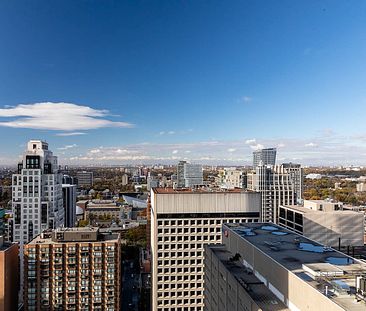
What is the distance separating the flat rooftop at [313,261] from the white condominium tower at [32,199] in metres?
31.5

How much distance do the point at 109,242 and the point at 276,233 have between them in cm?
1437

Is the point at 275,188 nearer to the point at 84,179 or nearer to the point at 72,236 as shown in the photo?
the point at 72,236

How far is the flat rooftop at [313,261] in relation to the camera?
1134 centimetres

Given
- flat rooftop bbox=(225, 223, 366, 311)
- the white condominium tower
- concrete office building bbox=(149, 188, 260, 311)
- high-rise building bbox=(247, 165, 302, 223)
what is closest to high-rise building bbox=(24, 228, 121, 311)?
concrete office building bbox=(149, 188, 260, 311)

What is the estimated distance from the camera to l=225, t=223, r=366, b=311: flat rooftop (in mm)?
11344

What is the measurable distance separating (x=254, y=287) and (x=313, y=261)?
8.99 ft

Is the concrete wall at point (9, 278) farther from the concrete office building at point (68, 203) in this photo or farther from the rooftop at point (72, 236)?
the concrete office building at point (68, 203)

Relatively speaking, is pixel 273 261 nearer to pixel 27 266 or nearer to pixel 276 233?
pixel 276 233

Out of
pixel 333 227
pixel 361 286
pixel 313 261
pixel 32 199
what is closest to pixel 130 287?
pixel 32 199

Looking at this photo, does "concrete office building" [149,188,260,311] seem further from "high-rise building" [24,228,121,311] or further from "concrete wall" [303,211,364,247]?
"concrete wall" [303,211,364,247]

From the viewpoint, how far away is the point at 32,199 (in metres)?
45.0

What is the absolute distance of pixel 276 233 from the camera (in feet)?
70.0

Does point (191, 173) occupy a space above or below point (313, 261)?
above

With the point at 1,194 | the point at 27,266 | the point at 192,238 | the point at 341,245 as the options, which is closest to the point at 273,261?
the point at 192,238
